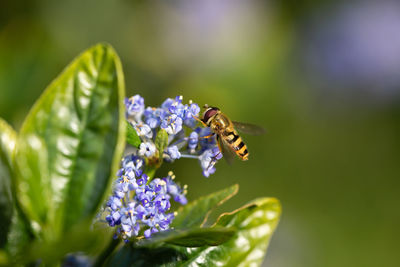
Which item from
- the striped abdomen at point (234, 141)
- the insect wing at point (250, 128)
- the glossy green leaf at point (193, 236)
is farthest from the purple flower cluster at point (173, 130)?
the insect wing at point (250, 128)

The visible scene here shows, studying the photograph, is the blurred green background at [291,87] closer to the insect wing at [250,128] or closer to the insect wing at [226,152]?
the insect wing at [250,128]

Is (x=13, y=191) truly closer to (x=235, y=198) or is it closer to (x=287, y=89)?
(x=235, y=198)

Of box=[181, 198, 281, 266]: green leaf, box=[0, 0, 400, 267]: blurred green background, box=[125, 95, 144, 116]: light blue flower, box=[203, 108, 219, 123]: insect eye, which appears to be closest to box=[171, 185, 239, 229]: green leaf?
box=[181, 198, 281, 266]: green leaf

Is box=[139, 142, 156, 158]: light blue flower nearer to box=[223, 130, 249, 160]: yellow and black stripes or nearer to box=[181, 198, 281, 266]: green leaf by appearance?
box=[181, 198, 281, 266]: green leaf

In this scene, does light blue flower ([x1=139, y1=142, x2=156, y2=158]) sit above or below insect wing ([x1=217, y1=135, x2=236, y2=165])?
above

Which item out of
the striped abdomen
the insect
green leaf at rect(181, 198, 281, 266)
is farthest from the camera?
the striped abdomen

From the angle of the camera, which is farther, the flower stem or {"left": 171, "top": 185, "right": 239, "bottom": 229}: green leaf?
{"left": 171, "top": 185, "right": 239, "bottom": 229}: green leaf

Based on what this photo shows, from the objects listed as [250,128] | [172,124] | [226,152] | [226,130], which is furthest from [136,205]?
[250,128]
